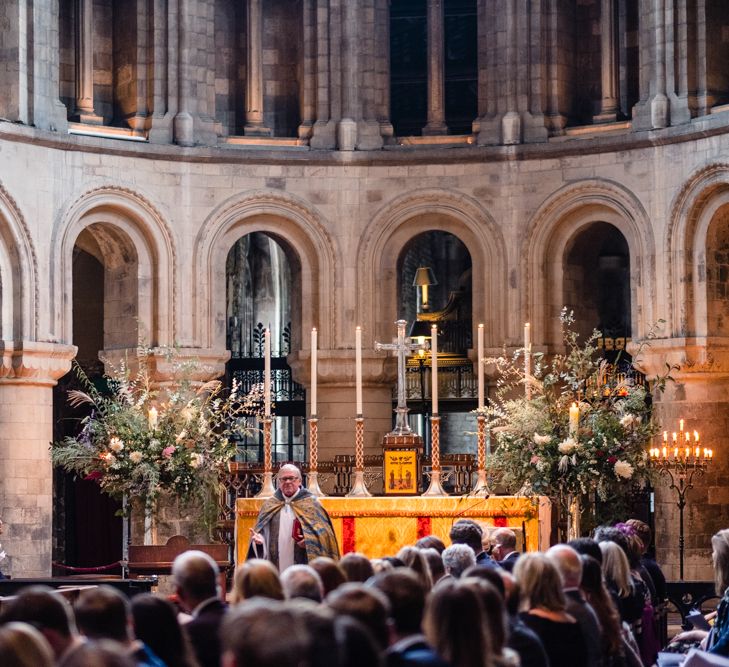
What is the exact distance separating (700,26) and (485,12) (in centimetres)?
276

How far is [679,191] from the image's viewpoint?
18312 millimetres

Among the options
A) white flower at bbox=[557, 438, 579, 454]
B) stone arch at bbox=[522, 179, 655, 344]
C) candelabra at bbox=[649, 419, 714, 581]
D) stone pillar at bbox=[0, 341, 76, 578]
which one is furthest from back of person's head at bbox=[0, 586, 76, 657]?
stone arch at bbox=[522, 179, 655, 344]

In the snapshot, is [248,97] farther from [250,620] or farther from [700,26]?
[250,620]

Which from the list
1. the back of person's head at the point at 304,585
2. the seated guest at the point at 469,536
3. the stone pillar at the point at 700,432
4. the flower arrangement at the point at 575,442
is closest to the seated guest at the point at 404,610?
the back of person's head at the point at 304,585

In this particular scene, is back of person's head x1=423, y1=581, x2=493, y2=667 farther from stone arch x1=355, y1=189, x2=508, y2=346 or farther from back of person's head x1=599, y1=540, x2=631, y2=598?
stone arch x1=355, y1=189, x2=508, y2=346

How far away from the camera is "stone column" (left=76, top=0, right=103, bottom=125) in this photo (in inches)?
761

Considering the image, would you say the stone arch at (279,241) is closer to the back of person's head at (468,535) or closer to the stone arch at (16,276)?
the stone arch at (16,276)

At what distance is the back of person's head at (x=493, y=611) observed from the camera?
5.21 meters

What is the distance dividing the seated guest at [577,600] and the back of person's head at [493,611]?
1.39 meters

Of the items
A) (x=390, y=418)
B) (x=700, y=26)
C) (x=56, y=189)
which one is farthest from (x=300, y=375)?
(x=700, y=26)

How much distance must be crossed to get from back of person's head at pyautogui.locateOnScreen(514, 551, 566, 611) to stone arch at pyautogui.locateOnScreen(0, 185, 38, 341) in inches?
477

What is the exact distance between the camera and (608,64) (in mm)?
19594

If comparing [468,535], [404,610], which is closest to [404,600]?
[404,610]

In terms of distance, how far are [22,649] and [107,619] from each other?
1.08 m
